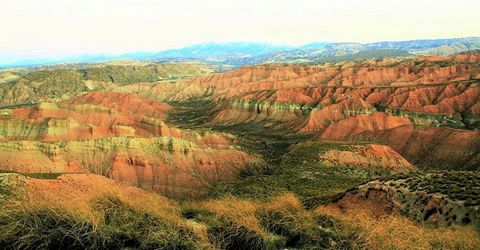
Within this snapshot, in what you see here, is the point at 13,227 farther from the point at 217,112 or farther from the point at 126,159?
the point at 217,112

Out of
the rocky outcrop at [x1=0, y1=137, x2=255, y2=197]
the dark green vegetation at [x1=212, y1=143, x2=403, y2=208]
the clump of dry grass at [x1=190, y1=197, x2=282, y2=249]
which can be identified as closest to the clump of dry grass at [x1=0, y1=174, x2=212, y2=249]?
the clump of dry grass at [x1=190, y1=197, x2=282, y2=249]

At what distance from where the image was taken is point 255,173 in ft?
262

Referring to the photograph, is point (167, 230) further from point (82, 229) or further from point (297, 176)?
point (297, 176)

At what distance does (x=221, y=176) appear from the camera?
75.1 meters

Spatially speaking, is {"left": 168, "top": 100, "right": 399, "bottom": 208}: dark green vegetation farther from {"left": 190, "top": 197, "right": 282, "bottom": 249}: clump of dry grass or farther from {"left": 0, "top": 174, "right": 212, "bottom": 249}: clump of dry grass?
{"left": 0, "top": 174, "right": 212, "bottom": 249}: clump of dry grass

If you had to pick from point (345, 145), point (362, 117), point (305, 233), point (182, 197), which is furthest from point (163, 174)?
point (362, 117)

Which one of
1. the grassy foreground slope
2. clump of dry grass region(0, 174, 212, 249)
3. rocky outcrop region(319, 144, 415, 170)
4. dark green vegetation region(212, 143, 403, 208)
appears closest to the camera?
clump of dry grass region(0, 174, 212, 249)

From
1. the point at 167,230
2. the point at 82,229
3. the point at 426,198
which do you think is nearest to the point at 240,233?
the point at 167,230

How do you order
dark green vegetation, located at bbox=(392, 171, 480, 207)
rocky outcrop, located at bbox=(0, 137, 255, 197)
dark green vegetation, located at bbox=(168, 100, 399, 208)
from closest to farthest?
dark green vegetation, located at bbox=(392, 171, 480, 207) → dark green vegetation, located at bbox=(168, 100, 399, 208) → rocky outcrop, located at bbox=(0, 137, 255, 197)

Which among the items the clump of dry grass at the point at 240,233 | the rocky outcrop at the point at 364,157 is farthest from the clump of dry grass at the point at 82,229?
the rocky outcrop at the point at 364,157

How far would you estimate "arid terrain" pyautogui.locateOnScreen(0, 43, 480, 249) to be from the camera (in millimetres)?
14148

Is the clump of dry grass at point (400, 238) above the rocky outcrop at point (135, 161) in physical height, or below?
above

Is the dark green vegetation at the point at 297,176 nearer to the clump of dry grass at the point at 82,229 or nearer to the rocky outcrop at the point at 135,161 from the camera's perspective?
the rocky outcrop at the point at 135,161

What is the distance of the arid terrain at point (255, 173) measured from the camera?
46.4 ft
